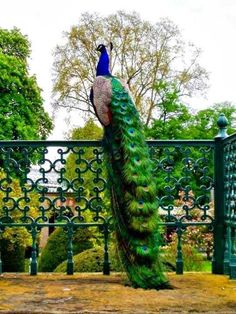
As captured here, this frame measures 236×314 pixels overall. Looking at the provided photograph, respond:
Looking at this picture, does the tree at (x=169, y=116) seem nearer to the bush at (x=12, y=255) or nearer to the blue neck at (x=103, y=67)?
the bush at (x=12, y=255)

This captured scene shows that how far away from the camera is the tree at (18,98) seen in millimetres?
26984

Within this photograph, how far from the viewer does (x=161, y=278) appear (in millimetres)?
5383

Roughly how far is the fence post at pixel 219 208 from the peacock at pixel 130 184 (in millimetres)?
910

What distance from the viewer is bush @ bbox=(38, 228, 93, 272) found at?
39.1 ft

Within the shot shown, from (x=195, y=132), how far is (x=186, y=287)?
82.8 feet

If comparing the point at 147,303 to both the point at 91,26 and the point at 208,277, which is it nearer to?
the point at 208,277

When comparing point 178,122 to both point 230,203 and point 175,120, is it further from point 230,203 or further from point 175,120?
point 230,203

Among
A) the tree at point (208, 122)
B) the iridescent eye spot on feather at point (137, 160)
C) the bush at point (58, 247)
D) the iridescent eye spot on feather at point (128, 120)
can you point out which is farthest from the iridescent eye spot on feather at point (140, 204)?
the tree at point (208, 122)

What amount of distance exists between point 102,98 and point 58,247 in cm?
640

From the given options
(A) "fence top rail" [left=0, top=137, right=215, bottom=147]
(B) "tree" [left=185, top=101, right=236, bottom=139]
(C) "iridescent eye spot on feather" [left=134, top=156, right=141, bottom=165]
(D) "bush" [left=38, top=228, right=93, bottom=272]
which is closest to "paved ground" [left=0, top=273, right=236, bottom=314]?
(C) "iridescent eye spot on feather" [left=134, top=156, right=141, bottom=165]

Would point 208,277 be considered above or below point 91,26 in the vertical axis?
below

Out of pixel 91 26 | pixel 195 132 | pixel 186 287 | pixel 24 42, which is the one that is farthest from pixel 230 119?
pixel 186 287

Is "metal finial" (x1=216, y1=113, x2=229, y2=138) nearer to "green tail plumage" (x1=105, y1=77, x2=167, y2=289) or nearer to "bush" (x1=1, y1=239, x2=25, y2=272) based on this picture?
"green tail plumage" (x1=105, y1=77, x2=167, y2=289)

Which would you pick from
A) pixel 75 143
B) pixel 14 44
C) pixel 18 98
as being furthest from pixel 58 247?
pixel 14 44
